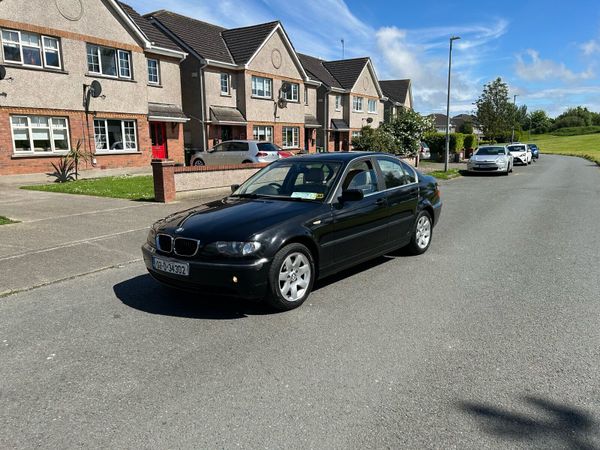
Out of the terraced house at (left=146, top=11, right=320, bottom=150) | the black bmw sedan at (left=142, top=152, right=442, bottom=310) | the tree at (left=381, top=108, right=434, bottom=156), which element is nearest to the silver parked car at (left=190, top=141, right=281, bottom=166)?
the terraced house at (left=146, top=11, right=320, bottom=150)

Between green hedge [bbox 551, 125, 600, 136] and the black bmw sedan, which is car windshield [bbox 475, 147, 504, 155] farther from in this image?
green hedge [bbox 551, 125, 600, 136]

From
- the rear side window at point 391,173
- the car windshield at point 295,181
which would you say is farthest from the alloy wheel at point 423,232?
the car windshield at point 295,181

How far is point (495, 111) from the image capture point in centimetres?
6212

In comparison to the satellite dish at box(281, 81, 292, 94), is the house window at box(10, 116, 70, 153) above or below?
below

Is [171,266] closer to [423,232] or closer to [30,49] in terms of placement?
[423,232]

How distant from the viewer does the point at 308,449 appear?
104 inches

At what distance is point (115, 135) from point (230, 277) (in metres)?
19.1

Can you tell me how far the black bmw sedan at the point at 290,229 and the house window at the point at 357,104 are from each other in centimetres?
3638

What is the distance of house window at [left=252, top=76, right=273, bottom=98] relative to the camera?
96.2ft

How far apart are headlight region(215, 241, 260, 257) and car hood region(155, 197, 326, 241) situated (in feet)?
0.18

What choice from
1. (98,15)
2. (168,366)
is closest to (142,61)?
(98,15)

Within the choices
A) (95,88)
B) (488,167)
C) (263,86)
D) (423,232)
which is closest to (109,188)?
(95,88)

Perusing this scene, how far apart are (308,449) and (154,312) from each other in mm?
2682

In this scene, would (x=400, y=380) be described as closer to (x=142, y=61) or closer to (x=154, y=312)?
(x=154, y=312)
